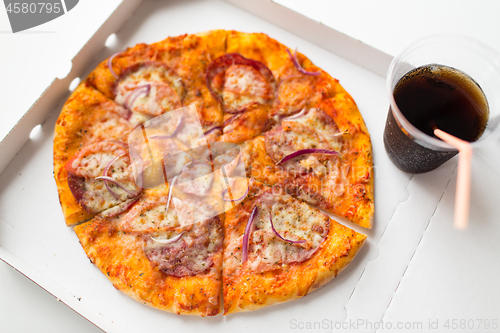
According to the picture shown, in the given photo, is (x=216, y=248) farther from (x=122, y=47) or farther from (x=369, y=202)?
(x=122, y=47)

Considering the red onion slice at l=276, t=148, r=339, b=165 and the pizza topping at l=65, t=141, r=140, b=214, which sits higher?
the red onion slice at l=276, t=148, r=339, b=165

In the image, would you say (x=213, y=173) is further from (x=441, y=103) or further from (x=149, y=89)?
(x=441, y=103)

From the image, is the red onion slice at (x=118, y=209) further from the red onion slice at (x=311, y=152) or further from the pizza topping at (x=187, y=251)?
the red onion slice at (x=311, y=152)

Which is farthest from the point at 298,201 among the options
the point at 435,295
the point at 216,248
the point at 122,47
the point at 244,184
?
the point at 122,47

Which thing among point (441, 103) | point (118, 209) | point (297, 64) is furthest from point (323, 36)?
point (118, 209)

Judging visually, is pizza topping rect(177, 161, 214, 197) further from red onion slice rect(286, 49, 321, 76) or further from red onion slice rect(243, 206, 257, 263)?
red onion slice rect(286, 49, 321, 76)

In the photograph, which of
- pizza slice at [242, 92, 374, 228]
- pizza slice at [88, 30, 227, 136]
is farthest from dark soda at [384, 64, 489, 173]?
pizza slice at [88, 30, 227, 136]
